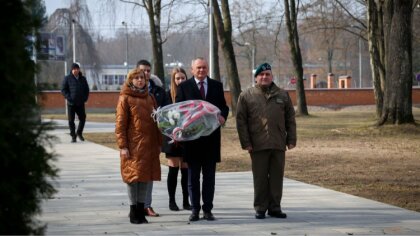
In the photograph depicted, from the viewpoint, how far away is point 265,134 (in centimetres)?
922

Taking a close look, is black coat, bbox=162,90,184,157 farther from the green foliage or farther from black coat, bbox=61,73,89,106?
black coat, bbox=61,73,89,106

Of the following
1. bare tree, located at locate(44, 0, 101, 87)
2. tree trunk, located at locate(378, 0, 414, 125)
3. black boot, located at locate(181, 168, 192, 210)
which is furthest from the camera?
bare tree, located at locate(44, 0, 101, 87)

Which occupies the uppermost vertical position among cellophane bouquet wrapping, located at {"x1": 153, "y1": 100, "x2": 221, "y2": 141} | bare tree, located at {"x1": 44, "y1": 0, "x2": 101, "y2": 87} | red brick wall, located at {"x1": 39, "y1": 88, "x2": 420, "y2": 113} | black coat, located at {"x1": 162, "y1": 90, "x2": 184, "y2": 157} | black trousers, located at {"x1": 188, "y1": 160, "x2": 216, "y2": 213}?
bare tree, located at {"x1": 44, "y1": 0, "x2": 101, "y2": 87}

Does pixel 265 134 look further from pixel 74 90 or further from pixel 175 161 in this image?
pixel 74 90

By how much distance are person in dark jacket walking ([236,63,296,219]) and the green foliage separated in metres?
4.91

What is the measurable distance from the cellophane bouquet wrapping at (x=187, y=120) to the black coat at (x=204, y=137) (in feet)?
0.40

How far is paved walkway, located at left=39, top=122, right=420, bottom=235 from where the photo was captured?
328 inches

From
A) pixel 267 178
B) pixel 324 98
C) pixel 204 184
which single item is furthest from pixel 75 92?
pixel 324 98

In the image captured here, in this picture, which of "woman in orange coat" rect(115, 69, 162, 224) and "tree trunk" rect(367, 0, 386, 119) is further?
"tree trunk" rect(367, 0, 386, 119)

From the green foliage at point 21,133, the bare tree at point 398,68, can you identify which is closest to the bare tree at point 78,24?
the bare tree at point 398,68

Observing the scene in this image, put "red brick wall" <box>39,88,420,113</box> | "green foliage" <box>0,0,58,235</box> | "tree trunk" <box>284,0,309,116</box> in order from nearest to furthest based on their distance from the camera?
"green foliage" <box>0,0,58,235</box>
"tree trunk" <box>284,0,309,116</box>
"red brick wall" <box>39,88,420,113</box>

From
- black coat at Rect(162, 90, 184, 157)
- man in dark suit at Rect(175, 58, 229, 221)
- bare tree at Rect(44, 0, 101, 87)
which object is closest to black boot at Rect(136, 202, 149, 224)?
man in dark suit at Rect(175, 58, 229, 221)

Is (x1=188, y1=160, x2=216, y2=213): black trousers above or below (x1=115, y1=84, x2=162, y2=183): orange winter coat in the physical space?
below

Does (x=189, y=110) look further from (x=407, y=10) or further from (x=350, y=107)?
(x=350, y=107)
